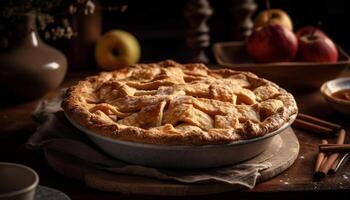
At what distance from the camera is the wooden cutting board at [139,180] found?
47.3 inches

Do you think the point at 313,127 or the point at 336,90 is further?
the point at 336,90

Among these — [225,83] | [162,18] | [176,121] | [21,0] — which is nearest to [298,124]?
[225,83]

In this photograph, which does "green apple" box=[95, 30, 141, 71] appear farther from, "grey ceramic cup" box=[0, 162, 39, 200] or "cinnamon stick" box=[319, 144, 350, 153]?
"grey ceramic cup" box=[0, 162, 39, 200]

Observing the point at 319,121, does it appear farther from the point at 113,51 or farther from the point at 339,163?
the point at 113,51

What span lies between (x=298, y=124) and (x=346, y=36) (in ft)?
3.87

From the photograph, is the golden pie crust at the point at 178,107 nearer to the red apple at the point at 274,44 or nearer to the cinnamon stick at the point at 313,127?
the cinnamon stick at the point at 313,127

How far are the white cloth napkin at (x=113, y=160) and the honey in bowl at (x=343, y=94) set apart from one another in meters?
0.33

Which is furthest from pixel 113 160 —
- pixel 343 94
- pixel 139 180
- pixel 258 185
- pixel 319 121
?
pixel 343 94

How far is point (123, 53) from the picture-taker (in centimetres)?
208

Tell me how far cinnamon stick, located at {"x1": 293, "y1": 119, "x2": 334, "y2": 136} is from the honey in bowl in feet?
0.55

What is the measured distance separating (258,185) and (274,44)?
674mm

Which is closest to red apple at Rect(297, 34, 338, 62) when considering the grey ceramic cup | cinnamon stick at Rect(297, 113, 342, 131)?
cinnamon stick at Rect(297, 113, 342, 131)

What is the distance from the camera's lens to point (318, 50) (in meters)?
1.82

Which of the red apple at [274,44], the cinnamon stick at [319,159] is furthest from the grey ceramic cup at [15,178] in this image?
the red apple at [274,44]
